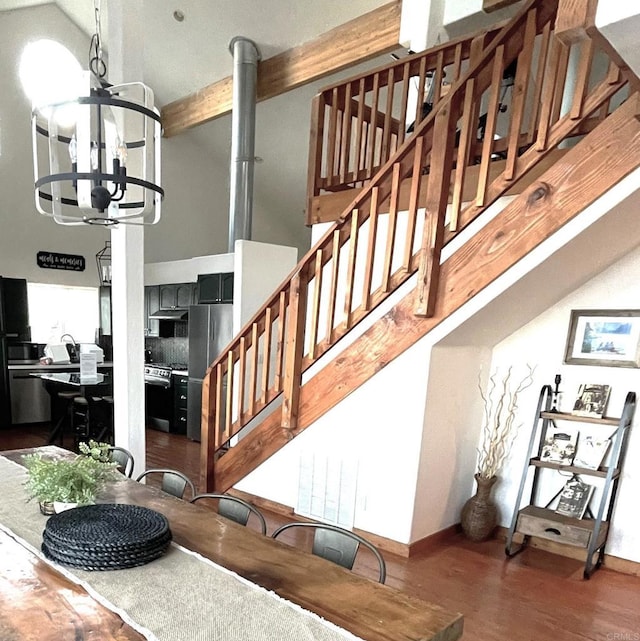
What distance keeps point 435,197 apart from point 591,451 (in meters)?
2.08

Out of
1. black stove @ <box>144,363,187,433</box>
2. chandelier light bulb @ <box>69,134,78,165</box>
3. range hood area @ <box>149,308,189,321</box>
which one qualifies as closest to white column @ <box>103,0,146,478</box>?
chandelier light bulb @ <box>69,134,78,165</box>

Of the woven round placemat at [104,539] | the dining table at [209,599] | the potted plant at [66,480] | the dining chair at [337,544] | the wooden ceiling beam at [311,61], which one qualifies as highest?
the wooden ceiling beam at [311,61]

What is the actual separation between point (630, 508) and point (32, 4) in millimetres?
8189

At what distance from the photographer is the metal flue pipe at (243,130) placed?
5828 mm

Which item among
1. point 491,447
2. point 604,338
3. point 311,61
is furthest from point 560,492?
point 311,61

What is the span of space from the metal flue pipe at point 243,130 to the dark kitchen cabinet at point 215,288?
20.5 inches

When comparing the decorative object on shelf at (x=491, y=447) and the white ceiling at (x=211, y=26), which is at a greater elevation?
the white ceiling at (x=211, y=26)

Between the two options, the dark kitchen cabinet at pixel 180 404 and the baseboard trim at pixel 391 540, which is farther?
the dark kitchen cabinet at pixel 180 404

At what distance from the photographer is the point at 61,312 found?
700 centimetres

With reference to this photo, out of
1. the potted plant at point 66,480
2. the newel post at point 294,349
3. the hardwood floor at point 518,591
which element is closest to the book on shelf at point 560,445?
the hardwood floor at point 518,591

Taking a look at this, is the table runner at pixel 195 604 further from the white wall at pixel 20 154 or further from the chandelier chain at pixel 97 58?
the white wall at pixel 20 154

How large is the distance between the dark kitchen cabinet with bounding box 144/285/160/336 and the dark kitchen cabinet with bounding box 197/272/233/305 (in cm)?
113

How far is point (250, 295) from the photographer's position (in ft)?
17.0

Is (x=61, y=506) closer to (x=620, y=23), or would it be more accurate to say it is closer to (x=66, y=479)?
(x=66, y=479)
